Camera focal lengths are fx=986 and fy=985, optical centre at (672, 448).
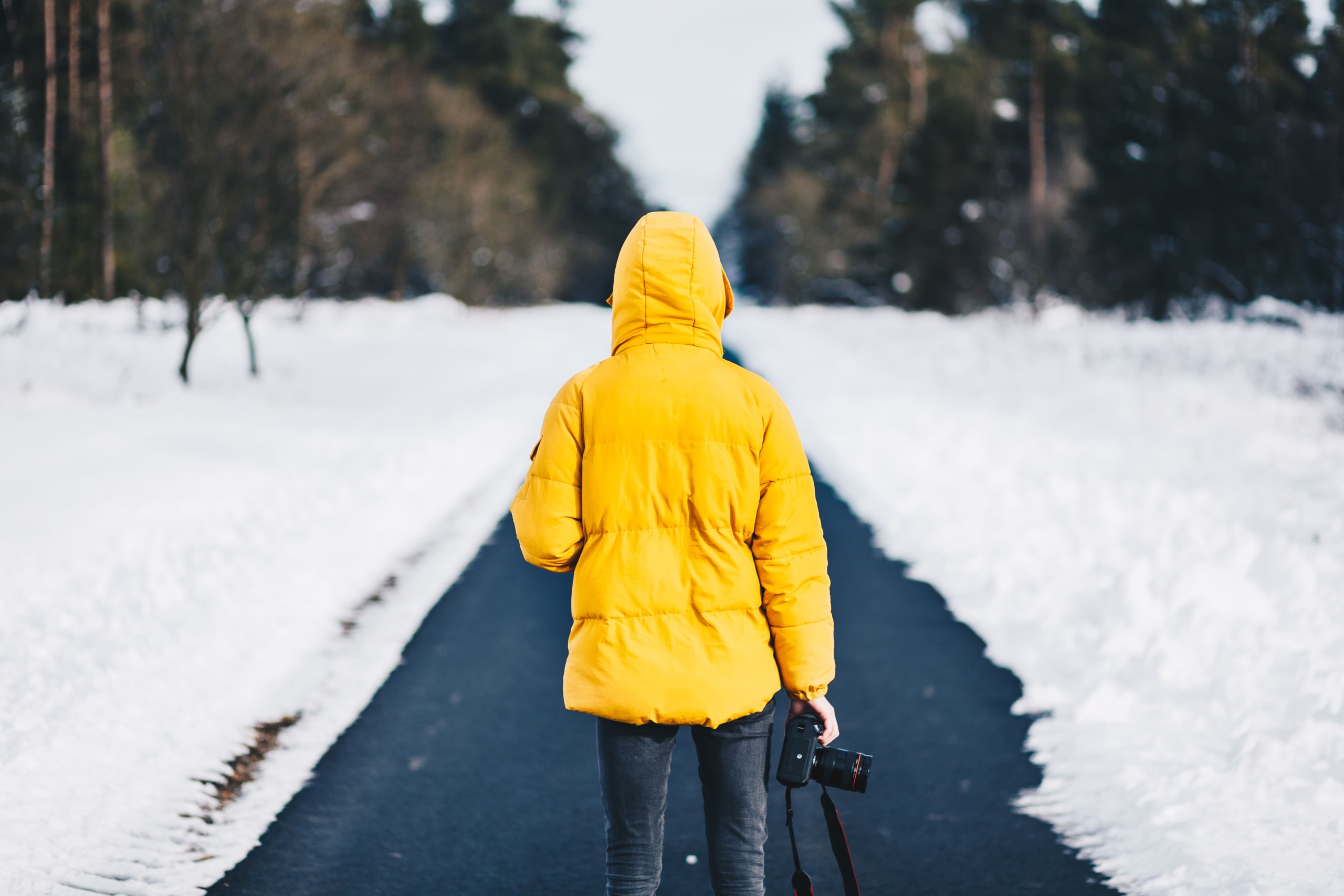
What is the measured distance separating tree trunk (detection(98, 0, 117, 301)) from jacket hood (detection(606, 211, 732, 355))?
86.9 feet


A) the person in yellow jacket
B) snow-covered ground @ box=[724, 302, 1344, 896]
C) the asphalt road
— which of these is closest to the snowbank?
the asphalt road

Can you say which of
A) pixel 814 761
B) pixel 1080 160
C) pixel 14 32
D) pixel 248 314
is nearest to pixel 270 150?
pixel 248 314

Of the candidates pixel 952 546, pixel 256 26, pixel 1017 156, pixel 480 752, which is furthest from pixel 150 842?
pixel 1017 156

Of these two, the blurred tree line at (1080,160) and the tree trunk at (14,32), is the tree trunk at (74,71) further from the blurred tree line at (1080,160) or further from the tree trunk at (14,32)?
the blurred tree line at (1080,160)

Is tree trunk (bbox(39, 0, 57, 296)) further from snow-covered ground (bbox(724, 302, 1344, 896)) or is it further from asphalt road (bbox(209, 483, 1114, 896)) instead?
asphalt road (bbox(209, 483, 1114, 896))

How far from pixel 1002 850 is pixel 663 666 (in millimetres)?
1815

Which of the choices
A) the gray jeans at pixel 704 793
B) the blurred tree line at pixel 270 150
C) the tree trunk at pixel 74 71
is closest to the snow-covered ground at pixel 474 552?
the gray jeans at pixel 704 793

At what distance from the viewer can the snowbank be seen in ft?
10.8

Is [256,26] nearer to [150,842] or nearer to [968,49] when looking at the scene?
[150,842]

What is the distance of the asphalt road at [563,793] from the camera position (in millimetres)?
3092

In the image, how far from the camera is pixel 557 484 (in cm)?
214

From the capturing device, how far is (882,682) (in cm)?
477

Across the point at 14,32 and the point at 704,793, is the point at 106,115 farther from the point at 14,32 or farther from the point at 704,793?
the point at 704,793

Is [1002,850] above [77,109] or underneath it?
underneath
